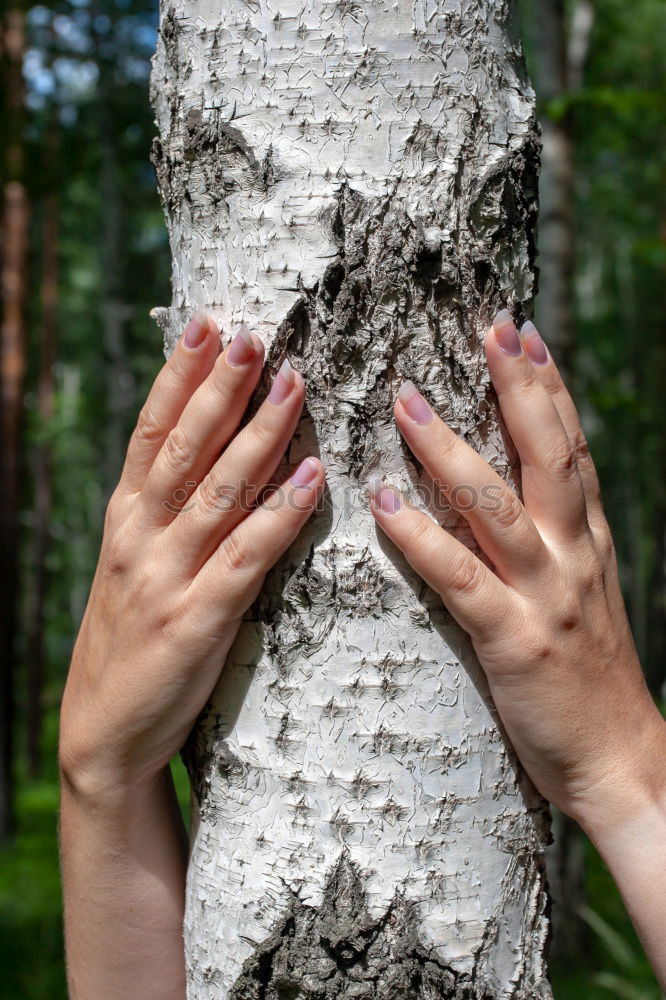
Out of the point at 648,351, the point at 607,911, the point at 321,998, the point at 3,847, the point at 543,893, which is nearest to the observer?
the point at 321,998

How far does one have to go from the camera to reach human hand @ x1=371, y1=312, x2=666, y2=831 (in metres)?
1.04

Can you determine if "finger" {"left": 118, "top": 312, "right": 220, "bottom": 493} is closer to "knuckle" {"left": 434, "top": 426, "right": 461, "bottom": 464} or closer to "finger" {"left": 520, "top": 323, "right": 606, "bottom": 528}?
"knuckle" {"left": 434, "top": 426, "right": 461, "bottom": 464}

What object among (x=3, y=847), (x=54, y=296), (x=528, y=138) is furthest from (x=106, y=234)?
(x=528, y=138)

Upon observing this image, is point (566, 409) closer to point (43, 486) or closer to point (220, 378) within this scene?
point (220, 378)

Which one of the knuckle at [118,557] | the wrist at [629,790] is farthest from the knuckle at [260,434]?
the wrist at [629,790]

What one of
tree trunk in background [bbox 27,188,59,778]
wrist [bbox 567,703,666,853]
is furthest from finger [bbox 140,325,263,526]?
tree trunk in background [bbox 27,188,59,778]

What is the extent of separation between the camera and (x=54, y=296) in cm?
1430

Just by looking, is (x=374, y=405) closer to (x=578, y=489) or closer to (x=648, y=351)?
(x=578, y=489)

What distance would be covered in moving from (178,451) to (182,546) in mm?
125

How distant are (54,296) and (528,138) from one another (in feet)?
47.4

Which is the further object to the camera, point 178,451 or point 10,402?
point 10,402

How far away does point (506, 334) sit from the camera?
1.07 meters

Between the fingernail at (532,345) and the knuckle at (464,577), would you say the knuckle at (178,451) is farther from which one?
the fingernail at (532,345)

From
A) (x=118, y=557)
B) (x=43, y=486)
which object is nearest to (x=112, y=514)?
(x=118, y=557)
